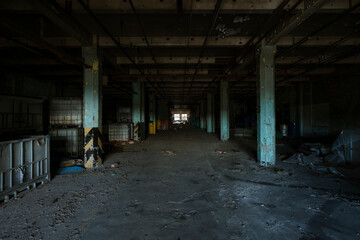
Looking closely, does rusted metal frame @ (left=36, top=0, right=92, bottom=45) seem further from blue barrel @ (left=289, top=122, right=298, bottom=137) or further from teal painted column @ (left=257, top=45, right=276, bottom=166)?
blue barrel @ (left=289, top=122, right=298, bottom=137)

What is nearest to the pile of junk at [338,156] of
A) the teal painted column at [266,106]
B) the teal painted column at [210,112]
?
the teal painted column at [266,106]

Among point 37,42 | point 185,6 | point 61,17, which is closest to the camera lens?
point 37,42

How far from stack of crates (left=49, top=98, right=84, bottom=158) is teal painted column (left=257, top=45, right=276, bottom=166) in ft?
20.7

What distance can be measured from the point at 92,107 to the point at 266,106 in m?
5.57

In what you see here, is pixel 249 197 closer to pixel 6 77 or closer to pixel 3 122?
pixel 3 122

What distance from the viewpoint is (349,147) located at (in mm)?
4895

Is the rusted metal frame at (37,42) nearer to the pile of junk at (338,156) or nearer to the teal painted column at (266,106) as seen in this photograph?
the teal painted column at (266,106)

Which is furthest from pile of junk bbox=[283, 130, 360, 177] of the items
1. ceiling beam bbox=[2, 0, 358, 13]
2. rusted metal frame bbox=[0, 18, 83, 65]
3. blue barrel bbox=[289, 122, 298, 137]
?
blue barrel bbox=[289, 122, 298, 137]

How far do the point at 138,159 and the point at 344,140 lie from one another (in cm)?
687

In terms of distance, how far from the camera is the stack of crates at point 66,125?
5.69 m

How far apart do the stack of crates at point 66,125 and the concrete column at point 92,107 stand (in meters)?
1.07

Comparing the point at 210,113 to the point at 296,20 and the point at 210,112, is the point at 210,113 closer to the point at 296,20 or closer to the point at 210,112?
the point at 210,112

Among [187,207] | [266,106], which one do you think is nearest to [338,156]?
[266,106]

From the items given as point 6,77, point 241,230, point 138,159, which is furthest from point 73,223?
point 6,77
